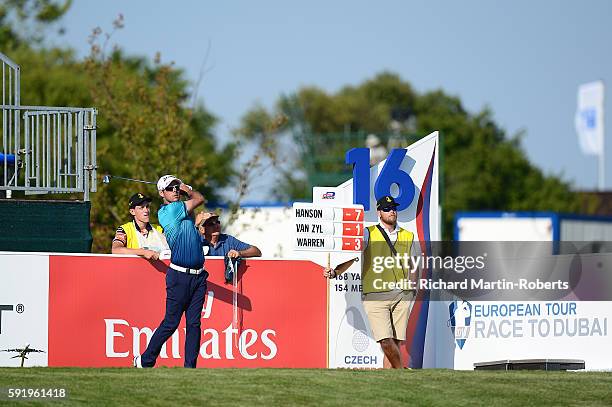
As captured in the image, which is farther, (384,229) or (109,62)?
(109,62)

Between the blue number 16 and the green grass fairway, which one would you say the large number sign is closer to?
the blue number 16

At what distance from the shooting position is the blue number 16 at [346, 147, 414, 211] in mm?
15828

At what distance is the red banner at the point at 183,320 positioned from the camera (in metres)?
14.4

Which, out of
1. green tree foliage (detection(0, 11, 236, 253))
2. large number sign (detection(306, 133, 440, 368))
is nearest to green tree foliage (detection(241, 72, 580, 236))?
green tree foliage (detection(0, 11, 236, 253))

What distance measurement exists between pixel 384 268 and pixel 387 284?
7.6 inches

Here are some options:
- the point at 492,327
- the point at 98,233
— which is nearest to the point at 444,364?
the point at 492,327

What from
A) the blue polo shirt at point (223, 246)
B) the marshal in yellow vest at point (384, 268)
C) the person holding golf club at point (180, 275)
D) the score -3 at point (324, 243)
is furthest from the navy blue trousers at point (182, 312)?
the marshal in yellow vest at point (384, 268)

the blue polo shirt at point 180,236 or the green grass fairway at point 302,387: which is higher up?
the blue polo shirt at point 180,236

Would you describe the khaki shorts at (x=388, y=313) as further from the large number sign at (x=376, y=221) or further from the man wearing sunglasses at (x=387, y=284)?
the large number sign at (x=376, y=221)

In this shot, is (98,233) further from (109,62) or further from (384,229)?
(384,229)

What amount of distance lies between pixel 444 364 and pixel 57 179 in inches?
202

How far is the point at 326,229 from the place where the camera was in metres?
14.9

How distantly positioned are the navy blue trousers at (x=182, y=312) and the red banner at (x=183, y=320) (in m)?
1.00

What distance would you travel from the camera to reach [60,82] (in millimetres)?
42594
